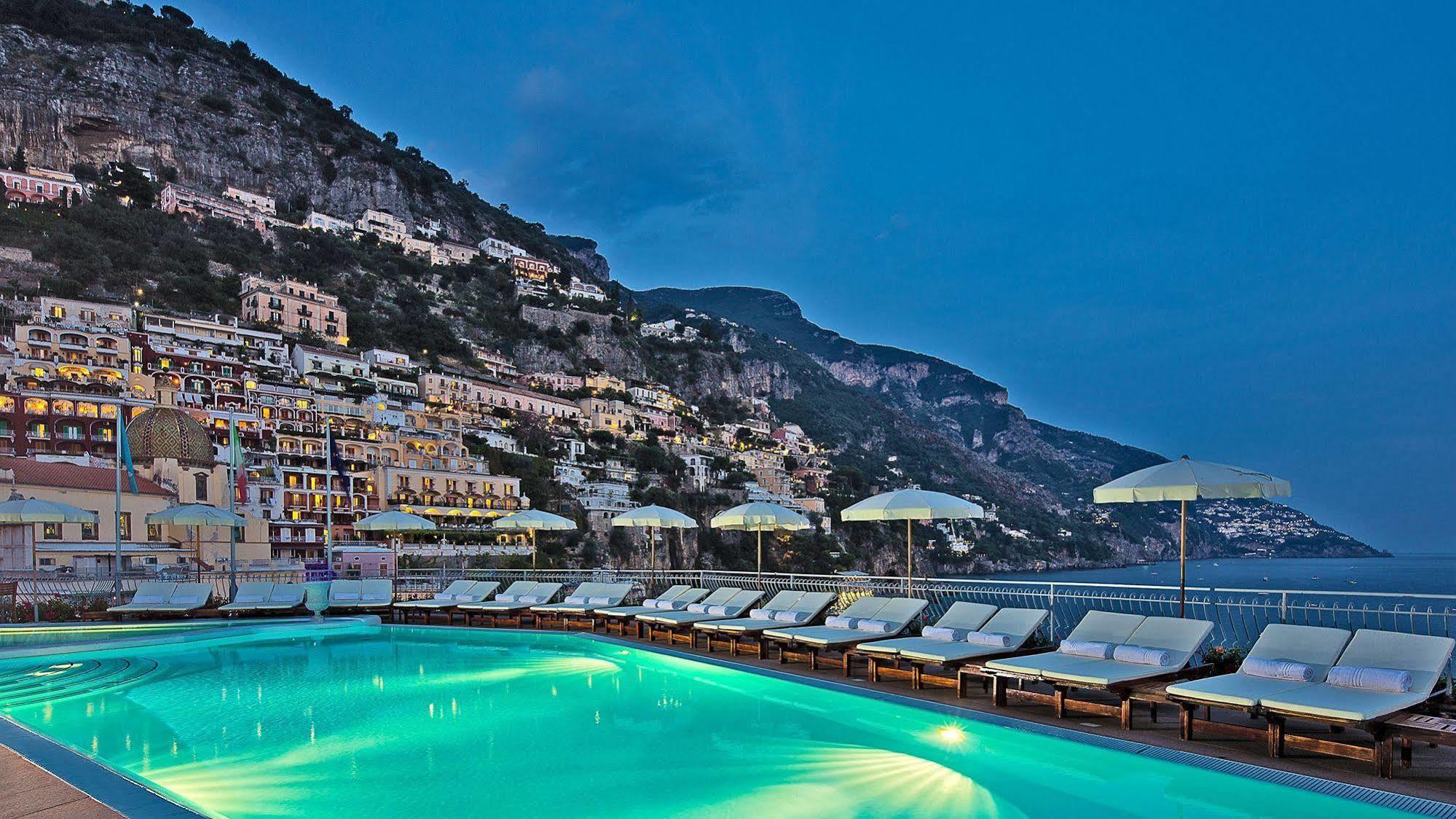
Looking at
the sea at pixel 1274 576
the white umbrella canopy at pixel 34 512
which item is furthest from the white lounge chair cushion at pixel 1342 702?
the sea at pixel 1274 576

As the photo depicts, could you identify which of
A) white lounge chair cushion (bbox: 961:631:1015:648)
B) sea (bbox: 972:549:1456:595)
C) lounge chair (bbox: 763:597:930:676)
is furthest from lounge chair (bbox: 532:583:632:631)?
sea (bbox: 972:549:1456:595)

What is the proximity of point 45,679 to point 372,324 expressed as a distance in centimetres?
7762

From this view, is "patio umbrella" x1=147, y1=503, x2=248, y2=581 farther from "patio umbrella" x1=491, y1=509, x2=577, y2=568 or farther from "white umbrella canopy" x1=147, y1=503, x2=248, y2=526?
"patio umbrella" x1=491, y1=509, x2=577, y2=568

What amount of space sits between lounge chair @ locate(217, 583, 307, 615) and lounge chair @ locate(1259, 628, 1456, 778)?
45.1 ft

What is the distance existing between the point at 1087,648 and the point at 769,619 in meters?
3.81

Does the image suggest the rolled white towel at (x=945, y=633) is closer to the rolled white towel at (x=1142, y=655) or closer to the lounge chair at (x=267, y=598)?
the rolled white towel at (x=1142, y=655)

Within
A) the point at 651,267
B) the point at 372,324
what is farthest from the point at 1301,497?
the point at 651,267

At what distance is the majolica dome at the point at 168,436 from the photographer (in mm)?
40969

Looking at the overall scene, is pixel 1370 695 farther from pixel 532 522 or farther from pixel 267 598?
pixel 267 598

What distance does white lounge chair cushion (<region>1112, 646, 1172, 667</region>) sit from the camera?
231 inches

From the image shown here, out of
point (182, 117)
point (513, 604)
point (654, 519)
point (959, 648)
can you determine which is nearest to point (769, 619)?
point (959, 648)

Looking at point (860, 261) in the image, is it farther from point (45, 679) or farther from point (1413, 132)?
point (45, 679)

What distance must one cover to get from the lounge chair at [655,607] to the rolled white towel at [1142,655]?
5992mm

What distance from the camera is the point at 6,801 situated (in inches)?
129
